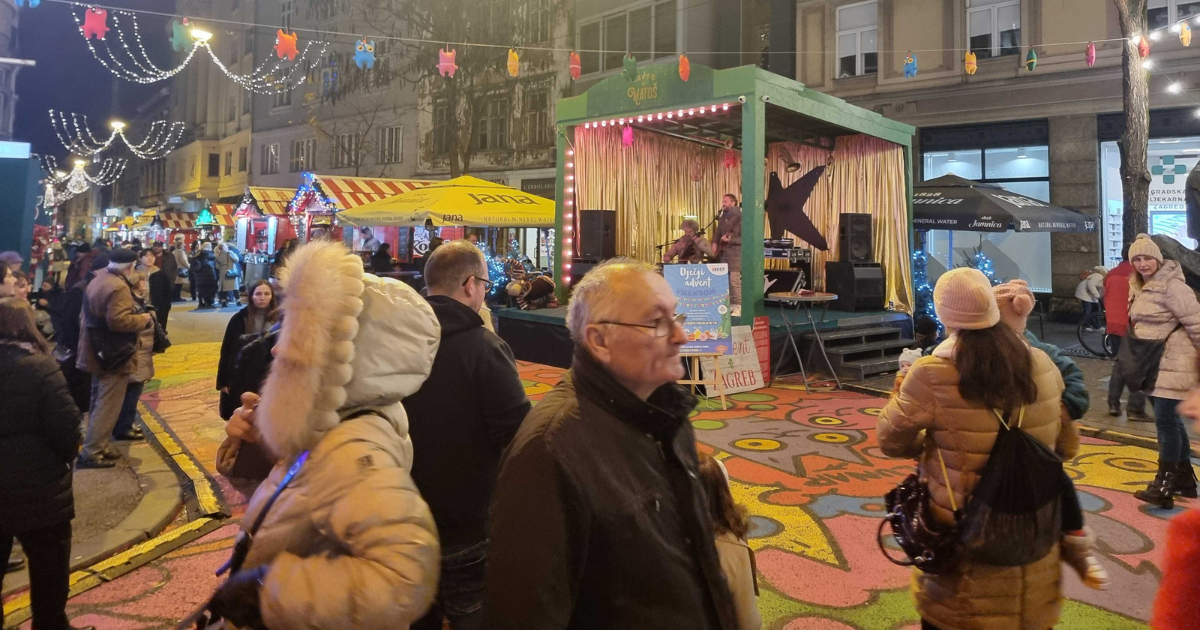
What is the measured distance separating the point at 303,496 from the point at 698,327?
7129 millimetres

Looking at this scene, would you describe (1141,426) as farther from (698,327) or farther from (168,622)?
(168,622)

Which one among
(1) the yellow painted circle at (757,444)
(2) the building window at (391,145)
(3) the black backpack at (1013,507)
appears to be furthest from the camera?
(2) the building window at (391,145)

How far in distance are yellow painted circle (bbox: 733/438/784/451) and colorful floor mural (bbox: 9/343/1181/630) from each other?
19mm

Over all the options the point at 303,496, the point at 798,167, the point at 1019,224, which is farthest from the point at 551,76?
the point at 303,496

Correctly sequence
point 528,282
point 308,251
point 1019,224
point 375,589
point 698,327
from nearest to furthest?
1. point 375,589
2. point 308,251
3. point 698,327
4. point 1019,224
5. point 528,282

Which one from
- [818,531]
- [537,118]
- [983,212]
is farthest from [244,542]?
[537,118]

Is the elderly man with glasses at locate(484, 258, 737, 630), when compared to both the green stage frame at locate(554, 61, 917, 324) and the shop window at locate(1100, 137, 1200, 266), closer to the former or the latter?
the green stage frame at locate(554, 61, 917, 324)

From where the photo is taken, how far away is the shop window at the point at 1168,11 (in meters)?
14.3

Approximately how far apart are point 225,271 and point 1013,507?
2183 cm

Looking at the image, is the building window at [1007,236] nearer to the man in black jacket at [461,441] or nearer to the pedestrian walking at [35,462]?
the man in black jacket at [461,441]

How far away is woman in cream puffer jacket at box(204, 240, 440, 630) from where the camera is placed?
1341 millimetres

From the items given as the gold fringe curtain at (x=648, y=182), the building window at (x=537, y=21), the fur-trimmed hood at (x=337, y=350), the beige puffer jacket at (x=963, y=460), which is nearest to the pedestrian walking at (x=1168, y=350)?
the beige puffer jacket at (x=963, y=460)

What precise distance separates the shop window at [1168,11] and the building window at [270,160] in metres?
33.8

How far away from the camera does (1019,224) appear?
12.5 meters
